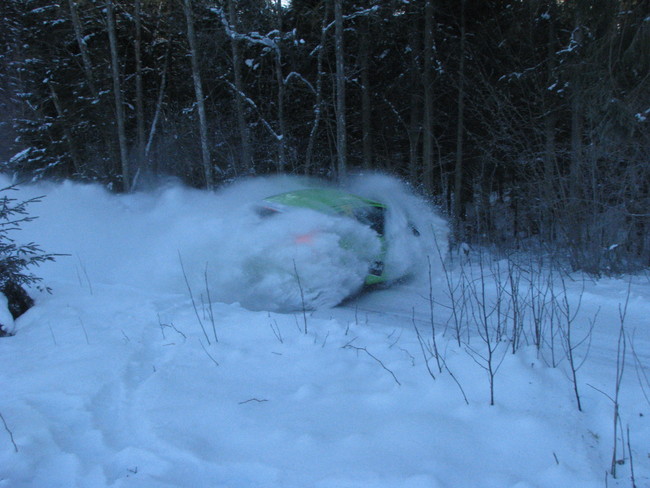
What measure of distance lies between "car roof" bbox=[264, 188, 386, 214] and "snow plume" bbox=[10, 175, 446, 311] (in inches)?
8.6

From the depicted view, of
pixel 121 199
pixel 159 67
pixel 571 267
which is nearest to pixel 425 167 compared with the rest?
pixel 571 267

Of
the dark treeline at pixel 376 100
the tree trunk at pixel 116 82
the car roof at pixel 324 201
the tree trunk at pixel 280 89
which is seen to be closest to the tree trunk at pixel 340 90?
the dark treeline at pixel 376 100

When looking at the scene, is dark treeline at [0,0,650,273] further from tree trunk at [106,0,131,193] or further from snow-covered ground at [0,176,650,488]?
snow-covered ground at [0,176,650,488]

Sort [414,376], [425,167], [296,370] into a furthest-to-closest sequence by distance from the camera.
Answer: [425,167] → [296,370] → [414,376]

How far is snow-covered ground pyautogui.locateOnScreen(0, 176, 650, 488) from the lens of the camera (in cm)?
238

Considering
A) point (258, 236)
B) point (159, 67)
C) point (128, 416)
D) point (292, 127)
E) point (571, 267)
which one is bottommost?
point (571, 267)

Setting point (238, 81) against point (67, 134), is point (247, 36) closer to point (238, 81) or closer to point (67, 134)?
point (238, 81)

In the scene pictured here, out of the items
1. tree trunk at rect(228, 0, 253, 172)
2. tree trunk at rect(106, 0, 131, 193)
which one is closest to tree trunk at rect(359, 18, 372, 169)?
tree trunk at rect(228, 0, 253, 172)

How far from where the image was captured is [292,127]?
17.7 meters

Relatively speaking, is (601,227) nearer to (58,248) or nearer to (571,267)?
(571,267)

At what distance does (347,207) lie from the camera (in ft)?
21.2

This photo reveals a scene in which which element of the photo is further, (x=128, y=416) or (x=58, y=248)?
(x=58, y=248)

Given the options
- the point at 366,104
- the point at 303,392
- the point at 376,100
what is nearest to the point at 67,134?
the point at 366,104

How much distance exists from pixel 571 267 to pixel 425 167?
655 centimetres
